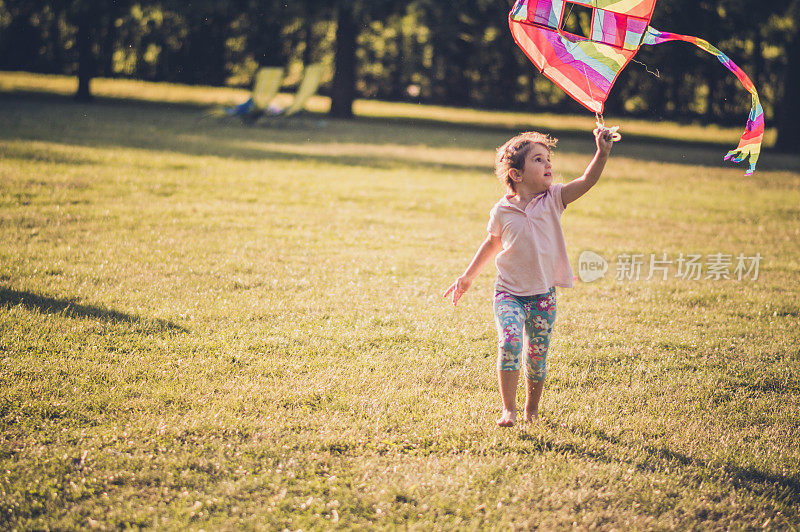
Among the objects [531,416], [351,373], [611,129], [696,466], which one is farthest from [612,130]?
[351,373]

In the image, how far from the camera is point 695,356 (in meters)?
4.95

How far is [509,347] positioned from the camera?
3.55 meters

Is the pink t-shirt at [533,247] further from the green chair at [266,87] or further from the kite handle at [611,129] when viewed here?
the green chair at [266,87]

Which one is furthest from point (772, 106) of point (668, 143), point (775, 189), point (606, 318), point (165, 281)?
point (165, 281)

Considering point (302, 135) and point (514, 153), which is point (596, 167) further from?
point (302, 135)

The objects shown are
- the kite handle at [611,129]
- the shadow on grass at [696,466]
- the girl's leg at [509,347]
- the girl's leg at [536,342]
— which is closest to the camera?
the shadow on grass at [696,466]

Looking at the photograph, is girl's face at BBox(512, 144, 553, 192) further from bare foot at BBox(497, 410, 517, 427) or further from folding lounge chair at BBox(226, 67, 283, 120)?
folding lounge chair at BBox(226, 67, 283, 120)

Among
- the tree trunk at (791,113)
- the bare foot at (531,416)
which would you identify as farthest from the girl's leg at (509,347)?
the tree trunk at (791,113)

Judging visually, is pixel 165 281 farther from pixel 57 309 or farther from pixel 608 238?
pixel 608 238

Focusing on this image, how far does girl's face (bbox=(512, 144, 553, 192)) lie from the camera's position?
365 centimetres

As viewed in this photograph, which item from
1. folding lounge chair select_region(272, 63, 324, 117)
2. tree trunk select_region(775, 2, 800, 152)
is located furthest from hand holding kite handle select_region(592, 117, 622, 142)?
tree trunk select_region(775, 2, 800, 152)

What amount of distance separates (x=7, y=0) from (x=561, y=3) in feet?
95.9

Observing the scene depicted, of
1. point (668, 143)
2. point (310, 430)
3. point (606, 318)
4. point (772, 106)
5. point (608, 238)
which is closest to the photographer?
point (310, 430)

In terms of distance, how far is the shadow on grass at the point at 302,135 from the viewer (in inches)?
562
